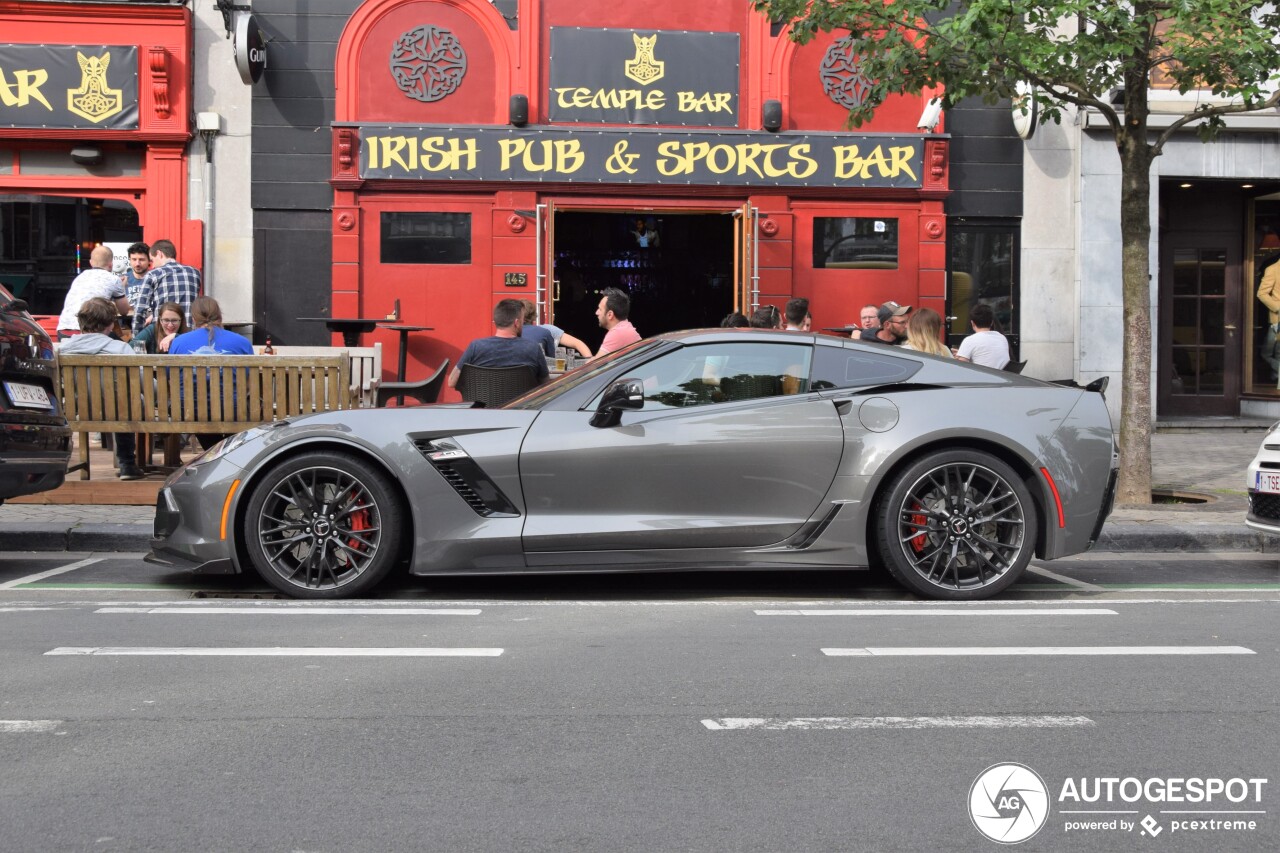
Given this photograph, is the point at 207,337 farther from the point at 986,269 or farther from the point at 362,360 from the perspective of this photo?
the point at 986,269

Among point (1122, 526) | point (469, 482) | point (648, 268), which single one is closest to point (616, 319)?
point (1122, 526)

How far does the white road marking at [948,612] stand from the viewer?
6.41m

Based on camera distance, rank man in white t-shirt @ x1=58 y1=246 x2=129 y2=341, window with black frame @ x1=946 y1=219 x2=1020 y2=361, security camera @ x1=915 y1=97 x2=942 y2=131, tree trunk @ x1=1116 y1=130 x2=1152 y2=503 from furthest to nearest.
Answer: window with black frame @ x1=946 y1=219 x2=1020 y2=361
security camera @ x1=915 y1=97 x2=942 y2=131
man in white t-shirt @ x1=58 y1=246 x2=129 y2=341
tree trunk @ x1=1116 y1=130 x2=1152 y2=503

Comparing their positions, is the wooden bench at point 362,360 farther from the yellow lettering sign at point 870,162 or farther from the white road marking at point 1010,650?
the white road marking at point 1010,650

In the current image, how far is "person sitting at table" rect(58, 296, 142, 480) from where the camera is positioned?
9.94 meters

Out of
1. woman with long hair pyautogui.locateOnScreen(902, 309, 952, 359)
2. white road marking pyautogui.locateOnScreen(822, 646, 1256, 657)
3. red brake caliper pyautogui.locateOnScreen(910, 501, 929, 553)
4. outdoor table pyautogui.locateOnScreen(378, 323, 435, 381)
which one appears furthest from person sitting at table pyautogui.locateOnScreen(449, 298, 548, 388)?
outdoor table pyautogui.locateOnScreen(378, 323, 435, 381)

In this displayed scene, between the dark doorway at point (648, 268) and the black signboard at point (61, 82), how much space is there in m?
5.68

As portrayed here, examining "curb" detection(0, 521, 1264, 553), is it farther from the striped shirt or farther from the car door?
the striped shirt

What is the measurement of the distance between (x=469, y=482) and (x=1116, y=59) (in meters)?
6.72

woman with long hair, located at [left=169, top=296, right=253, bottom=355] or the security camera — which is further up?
the security camera

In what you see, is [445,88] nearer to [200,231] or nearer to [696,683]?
[200,231]

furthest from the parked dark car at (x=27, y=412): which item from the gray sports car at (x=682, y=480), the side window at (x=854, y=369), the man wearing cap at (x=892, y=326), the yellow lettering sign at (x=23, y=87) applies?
the yellow lettering sign at (x=23, y=87)

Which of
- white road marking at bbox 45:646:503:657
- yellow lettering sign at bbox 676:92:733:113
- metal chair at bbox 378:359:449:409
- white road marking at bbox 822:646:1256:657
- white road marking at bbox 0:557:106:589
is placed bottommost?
white road marking at bbox 0:557:106:589

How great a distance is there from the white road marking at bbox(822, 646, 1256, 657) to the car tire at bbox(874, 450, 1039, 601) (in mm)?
1141
